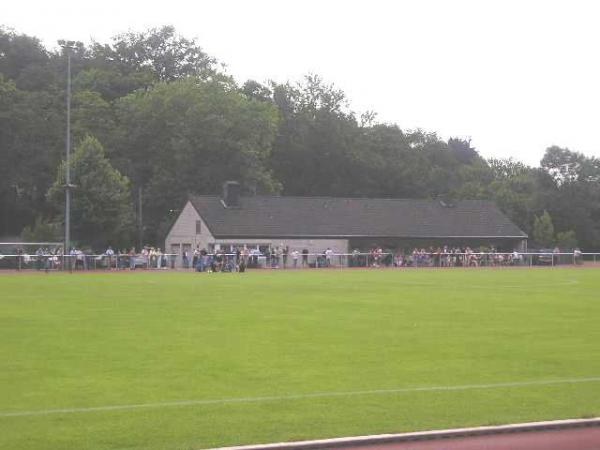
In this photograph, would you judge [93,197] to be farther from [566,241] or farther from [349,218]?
[566,241]

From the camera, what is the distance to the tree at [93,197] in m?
64.6

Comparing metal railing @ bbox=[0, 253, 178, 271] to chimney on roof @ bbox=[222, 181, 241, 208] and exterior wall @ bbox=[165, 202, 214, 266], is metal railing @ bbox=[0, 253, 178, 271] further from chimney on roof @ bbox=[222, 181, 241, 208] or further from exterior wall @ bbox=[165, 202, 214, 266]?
chimney on roof @ bbox=[222, 181, 241, 208]

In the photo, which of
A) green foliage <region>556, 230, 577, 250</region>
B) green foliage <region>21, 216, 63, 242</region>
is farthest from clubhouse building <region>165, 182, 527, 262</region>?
green foliage <region>21, 216, 63, 242</region>

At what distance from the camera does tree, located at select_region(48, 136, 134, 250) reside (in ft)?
212

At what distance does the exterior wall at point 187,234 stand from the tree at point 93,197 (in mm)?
5840

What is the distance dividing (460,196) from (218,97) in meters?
31.3

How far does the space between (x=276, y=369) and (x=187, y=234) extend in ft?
193

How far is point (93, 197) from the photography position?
213ft

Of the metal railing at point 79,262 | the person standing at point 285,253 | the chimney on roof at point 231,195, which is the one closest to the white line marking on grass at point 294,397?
the metal railing at point 79,262

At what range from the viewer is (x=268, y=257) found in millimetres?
63000

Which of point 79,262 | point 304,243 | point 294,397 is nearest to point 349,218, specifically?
point 304,243

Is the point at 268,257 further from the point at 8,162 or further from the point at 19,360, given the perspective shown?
the point at 19,360

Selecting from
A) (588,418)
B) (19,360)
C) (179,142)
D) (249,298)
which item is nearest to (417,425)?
(588,418)

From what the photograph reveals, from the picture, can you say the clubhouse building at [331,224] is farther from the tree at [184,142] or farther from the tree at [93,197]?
the tree at [184,142]
